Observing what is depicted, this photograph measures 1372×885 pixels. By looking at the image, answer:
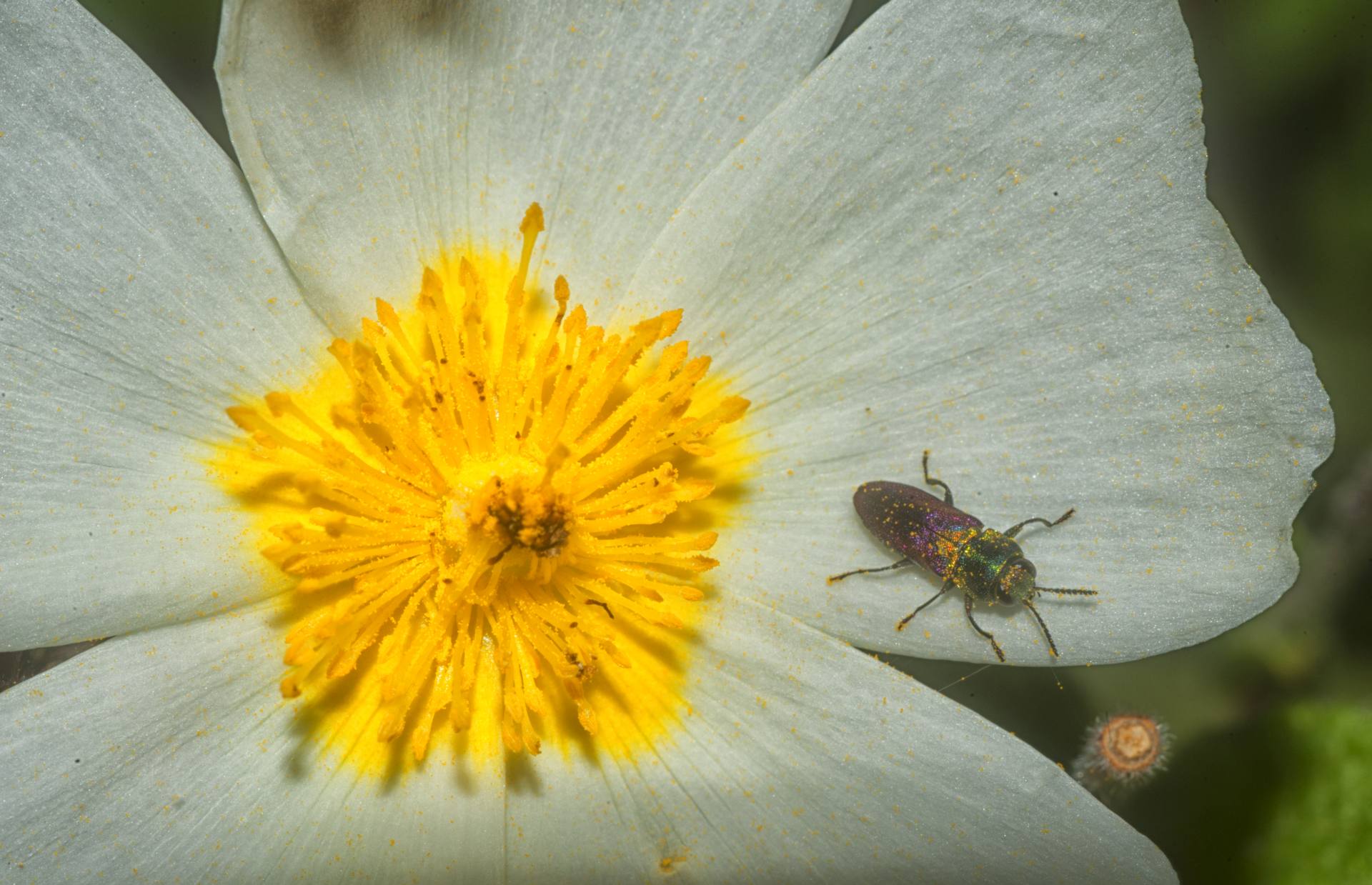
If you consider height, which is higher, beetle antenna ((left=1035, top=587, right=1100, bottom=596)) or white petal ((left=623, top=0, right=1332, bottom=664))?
white petal ((left=623, top=0, right=1332, bottom=664))

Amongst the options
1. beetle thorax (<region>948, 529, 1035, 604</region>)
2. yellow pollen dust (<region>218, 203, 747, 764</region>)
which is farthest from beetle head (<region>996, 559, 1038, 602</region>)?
yellow pollen dust (<region>218, 203, 747, 764</region>)

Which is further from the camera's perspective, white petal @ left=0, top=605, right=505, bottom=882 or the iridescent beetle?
the iridescent beetle

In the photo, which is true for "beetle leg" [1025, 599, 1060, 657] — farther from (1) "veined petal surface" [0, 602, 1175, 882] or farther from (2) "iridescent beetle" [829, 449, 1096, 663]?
(1) "veined petal surface" [0, 602, 1175, 882]

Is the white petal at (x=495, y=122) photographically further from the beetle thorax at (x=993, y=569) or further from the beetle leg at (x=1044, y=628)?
the beetle leg at (x=1044, y=628)

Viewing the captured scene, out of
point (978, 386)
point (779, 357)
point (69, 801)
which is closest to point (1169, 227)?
point (978, 386)

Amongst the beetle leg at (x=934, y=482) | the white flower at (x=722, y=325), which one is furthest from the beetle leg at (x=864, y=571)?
the beetle leg at (x=934, y=482)

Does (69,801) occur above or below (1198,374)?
above

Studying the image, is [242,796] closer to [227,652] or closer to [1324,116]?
[227,652]
